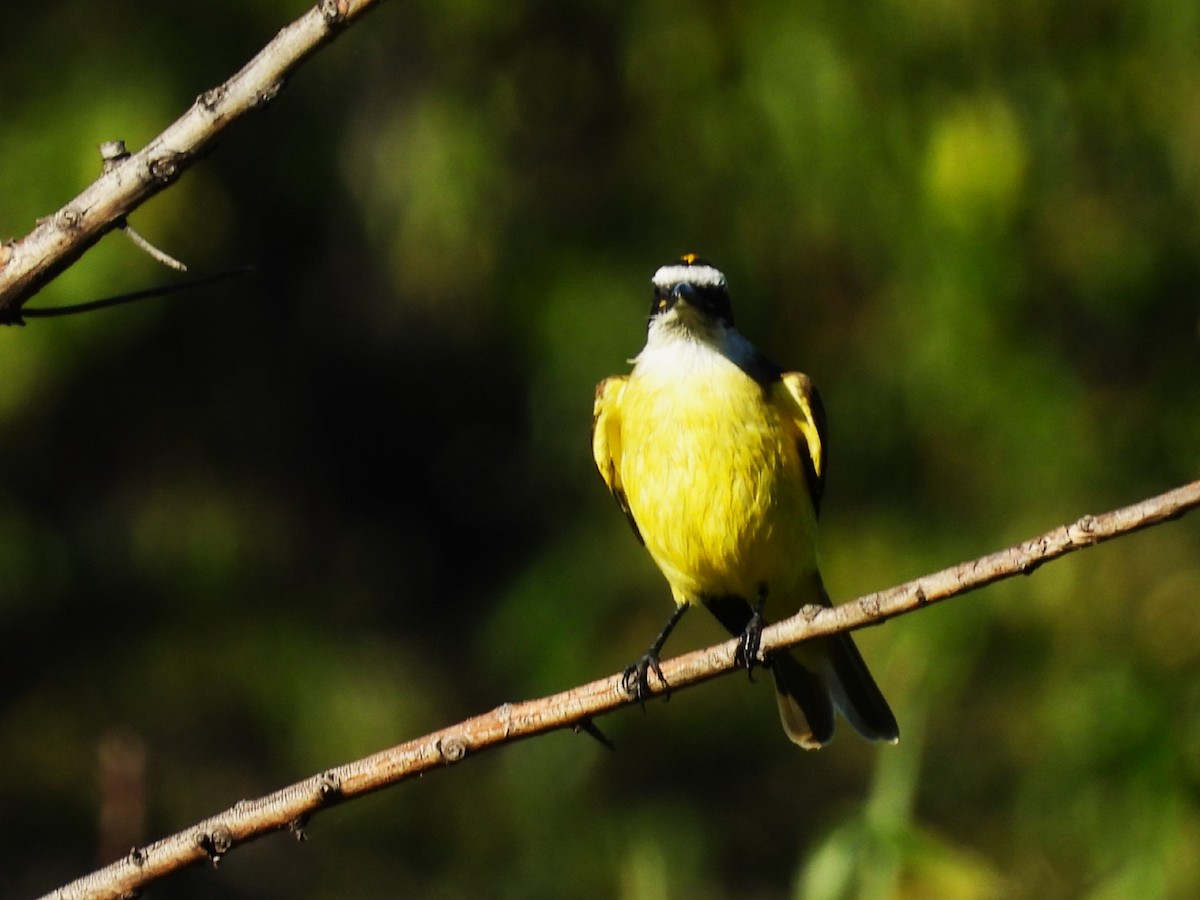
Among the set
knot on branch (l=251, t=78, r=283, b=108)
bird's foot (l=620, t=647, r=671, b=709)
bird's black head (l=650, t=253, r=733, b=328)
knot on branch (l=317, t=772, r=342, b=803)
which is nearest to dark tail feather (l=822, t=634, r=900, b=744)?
bird's foot (l=620, t=647, r=671, b=709)

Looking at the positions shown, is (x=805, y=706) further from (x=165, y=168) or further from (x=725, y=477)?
(x=165, y=168)

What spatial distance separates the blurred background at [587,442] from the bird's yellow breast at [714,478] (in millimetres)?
829

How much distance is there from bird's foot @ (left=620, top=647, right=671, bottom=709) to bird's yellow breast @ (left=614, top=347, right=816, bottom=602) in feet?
0.72

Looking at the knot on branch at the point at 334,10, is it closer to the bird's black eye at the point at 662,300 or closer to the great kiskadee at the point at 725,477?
the great kiskadee at the point at 725,477

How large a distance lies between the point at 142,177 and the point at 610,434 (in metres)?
1.92

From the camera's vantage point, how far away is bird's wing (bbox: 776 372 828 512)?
12.1 ft

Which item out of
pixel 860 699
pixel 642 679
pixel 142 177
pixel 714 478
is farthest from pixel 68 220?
pixel 860 699

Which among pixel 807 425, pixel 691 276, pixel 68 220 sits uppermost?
pixel 68 220

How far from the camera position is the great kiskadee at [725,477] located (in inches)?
135

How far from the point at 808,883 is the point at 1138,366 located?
9.73 feet

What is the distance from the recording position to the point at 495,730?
2.21m

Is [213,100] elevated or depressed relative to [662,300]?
elevated

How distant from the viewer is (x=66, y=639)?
21.9 ft

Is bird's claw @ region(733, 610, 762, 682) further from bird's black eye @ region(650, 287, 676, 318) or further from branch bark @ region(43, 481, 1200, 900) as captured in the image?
bird's black eye @ region(650, 287, 676, 318)
